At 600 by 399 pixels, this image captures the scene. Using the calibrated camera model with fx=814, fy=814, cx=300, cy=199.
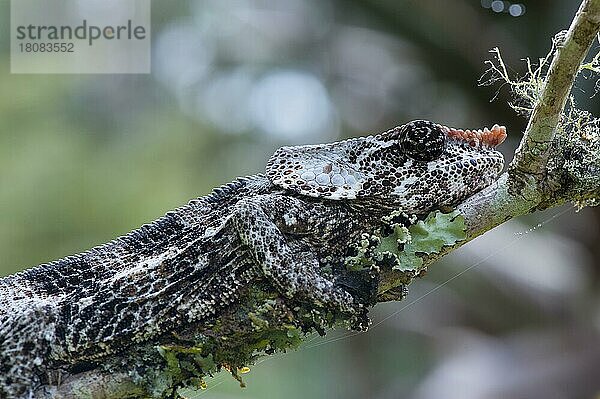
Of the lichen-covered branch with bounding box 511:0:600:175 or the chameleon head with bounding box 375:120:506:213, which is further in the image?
the chameleon head with bounding box 375:120:506:213

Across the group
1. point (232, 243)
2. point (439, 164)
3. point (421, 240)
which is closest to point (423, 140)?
point (439, 164)

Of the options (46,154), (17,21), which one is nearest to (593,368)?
(46,154)

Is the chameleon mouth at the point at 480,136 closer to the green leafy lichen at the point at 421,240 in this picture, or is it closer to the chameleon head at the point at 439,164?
the chameleon head at the point at 439,164

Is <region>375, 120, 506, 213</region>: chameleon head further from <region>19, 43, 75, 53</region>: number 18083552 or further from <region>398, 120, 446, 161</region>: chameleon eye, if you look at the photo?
<region>19, 43, 75, 53</region>: number 18083552

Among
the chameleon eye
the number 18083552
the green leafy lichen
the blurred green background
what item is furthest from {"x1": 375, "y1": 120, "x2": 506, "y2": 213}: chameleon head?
the number 18083552

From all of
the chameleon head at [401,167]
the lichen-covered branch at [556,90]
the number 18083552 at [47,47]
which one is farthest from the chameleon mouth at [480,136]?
the number 18083552 at [47,47]

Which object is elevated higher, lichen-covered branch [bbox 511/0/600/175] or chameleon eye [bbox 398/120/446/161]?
lichen-covered branch [bbox 511/0/600/175]

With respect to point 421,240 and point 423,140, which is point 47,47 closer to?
point 423,140
